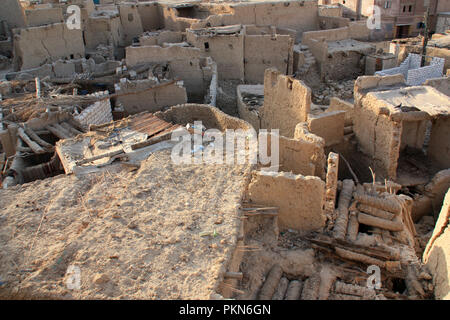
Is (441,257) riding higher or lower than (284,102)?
lower

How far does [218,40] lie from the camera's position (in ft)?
53.2

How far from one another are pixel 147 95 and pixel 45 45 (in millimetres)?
6132

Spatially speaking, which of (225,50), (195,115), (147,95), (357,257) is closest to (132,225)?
(357,257)

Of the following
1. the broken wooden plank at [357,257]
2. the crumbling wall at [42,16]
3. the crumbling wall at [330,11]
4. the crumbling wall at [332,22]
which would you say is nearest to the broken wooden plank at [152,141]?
the broken wooden plank at [357,257]

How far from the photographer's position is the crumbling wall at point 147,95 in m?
13.7

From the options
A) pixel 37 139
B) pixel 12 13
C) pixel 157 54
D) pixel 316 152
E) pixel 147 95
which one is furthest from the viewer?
pixel 12 13

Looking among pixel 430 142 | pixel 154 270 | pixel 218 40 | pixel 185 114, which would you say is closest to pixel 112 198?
pixel 154 270

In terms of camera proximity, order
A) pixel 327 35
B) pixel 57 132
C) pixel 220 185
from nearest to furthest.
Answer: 1. pixel 220 185
2. pixel 57 132
3. pixel 327 35

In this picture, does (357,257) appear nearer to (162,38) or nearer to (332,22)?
(162,38)

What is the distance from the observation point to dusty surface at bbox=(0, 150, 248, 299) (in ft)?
17.5

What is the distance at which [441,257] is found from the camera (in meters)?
6.45

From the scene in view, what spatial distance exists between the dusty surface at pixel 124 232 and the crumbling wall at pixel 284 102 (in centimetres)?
274

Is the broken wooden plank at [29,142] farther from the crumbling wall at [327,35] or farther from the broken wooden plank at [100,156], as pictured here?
the crumbling wall at [327,35]

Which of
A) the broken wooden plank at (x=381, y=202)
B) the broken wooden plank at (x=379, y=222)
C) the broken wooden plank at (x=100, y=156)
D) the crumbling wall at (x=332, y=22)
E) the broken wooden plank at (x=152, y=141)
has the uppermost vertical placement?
the crumbling wall at (x=332, y=22)
